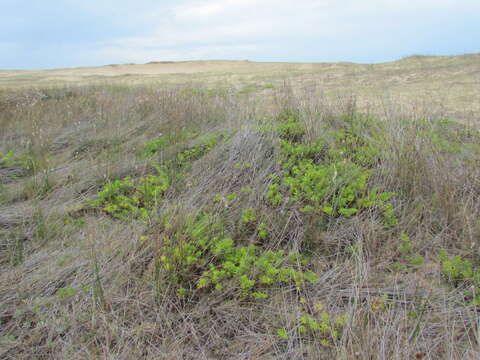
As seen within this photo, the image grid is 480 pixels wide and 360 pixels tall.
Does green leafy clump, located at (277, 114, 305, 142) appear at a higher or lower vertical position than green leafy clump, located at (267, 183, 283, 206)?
higher

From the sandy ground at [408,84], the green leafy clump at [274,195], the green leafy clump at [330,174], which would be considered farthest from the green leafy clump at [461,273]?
the sandy ground at [408,84]

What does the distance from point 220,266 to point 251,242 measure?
1.17ft

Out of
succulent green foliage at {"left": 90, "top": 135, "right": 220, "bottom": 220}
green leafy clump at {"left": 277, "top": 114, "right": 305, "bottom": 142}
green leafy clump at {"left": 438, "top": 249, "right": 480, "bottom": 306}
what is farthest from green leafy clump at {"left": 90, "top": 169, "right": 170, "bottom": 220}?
green leafy clump at {"left": 438, "top": 249, "right": 480, "bottom": 306}

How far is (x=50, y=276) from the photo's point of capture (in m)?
2.41

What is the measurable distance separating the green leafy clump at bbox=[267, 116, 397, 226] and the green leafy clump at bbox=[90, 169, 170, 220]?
1110 mm

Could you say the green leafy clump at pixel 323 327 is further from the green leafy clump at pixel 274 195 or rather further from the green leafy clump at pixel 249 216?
the green leafy clump at pixel 274 195

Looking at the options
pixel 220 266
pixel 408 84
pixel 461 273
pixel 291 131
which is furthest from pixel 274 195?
pixel 408 84

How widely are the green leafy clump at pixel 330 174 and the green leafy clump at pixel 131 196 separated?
1.11 m

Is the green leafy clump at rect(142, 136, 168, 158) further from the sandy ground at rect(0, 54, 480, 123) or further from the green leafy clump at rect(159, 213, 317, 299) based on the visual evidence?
the sandy ground at rect(0, 54, 480, 123)

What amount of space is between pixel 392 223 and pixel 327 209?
1.76ft

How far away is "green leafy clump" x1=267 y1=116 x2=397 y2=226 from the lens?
9.91 feet

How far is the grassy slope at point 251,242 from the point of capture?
199 cm

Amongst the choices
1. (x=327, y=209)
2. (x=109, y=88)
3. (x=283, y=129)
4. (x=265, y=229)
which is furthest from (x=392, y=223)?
(x=109, y=88)

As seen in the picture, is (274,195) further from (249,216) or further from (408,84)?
(408,84)
